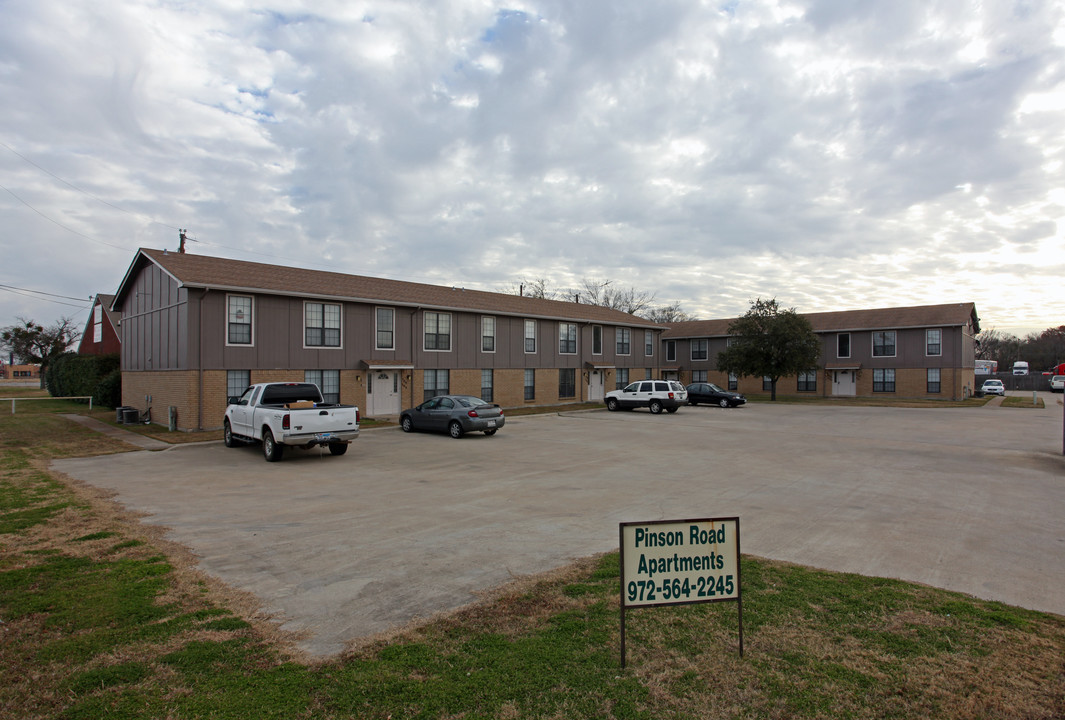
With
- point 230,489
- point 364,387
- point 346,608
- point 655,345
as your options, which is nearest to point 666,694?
point 346,608

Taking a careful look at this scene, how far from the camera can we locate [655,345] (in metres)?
45.8

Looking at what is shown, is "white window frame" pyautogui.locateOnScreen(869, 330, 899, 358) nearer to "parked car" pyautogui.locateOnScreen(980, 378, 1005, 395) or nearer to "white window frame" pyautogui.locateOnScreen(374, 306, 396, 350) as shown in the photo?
"parked car" pyautogui.locateOnScreen(980, 378, 1005, 395)

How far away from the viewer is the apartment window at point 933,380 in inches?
1730

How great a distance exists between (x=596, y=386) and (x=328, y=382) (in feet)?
65.8

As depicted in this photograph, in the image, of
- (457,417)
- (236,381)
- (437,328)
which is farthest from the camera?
(437,328)

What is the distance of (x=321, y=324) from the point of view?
25.1 m

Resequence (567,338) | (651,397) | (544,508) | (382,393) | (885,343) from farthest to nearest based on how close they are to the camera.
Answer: (885,343) → (567,338) → (651,397) → (382,393) → (544,508)

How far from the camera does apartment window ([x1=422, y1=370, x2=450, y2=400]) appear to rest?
29.2m

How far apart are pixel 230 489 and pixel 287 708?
29.1 ft

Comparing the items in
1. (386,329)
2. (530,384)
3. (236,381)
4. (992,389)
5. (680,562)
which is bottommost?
(992,389)

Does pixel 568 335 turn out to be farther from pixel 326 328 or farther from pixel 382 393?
pixel 326 328

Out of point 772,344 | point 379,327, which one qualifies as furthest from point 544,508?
point 772,344

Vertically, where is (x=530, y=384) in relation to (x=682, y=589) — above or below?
above

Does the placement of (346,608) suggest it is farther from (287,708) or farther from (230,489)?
(230,489)
